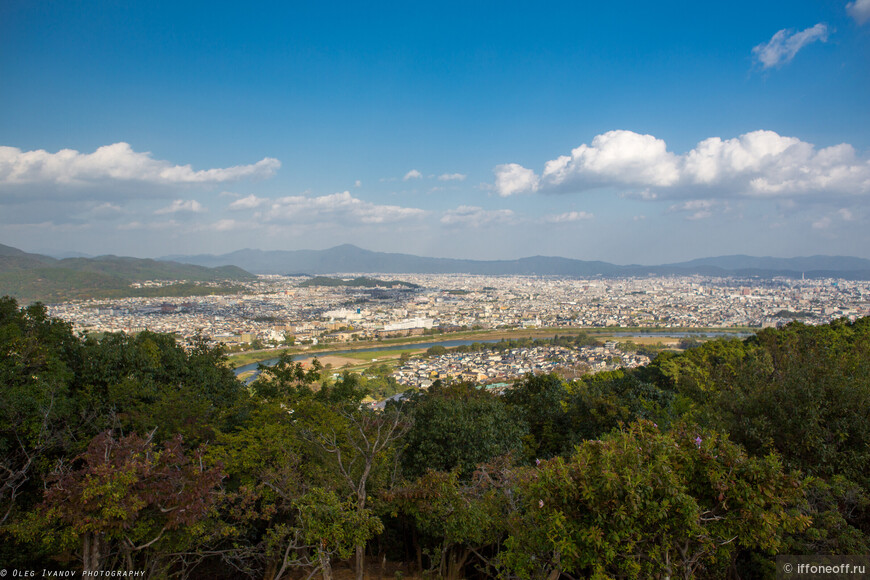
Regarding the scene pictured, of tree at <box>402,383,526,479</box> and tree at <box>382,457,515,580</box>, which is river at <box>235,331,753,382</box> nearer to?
tree at <box>402,383,526,479</box>

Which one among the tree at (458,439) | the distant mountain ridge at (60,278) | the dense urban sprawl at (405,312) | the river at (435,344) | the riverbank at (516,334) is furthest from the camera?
the distant mountain ridge at (60,278)

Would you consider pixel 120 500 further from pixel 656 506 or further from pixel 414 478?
pixel 414 478

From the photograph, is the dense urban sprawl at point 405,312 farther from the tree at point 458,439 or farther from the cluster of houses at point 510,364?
the tree at point 458,439

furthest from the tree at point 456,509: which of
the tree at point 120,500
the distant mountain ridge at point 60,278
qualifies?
the distant mountain ridge at point 60,278

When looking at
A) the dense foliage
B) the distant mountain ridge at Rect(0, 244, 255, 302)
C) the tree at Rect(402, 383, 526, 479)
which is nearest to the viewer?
the dense foliage

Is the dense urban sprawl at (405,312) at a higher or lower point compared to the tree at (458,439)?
lower

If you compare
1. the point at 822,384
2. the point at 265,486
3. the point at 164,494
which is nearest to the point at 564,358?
the point at 822,384

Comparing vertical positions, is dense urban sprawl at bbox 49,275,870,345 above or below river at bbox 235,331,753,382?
above

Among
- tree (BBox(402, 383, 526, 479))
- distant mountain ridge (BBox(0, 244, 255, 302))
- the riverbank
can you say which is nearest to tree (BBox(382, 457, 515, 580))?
tree (BBox(402, 383, 526, 479))
